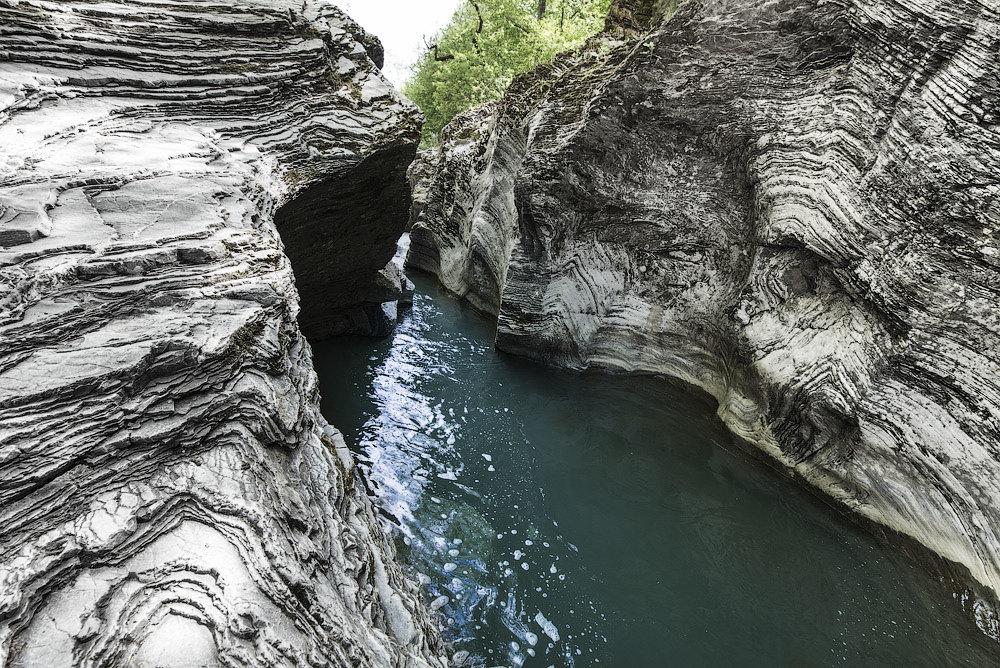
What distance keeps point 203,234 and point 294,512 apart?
2285 millimetres

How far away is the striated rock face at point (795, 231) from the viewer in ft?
19.2

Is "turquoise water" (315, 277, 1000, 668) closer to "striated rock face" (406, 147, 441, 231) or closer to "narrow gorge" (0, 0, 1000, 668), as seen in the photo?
"narrow gorge" (0, 0, 1000, 668)

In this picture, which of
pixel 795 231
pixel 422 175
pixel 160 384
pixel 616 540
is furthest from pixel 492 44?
pixel 160 384

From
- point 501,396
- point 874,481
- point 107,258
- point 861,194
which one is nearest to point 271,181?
point 107,258

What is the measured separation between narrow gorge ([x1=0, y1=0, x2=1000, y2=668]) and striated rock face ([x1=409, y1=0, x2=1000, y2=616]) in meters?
0.04

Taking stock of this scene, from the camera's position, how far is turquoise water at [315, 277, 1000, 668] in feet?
16.6

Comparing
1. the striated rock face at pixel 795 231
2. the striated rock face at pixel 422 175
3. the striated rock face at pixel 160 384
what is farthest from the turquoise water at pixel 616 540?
the striated rock face at pixel 422 175

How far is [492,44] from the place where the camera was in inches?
908

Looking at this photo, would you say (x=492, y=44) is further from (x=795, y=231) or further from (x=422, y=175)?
(x=795, y=231)

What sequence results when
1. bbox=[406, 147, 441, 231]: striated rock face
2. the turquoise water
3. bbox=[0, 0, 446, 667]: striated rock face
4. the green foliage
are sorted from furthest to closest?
the green foliage, bbox=[406, 147, 441, 231]: striated rock face, the turquoise water, bbox=[0, 0, 446, 667]: striated rock face

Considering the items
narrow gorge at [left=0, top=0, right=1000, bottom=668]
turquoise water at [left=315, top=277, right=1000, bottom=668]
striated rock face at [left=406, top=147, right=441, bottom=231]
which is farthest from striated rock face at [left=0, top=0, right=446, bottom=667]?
striated rock face at [left=406, top=147, right=441, bottom=231]

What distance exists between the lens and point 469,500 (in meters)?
6.61

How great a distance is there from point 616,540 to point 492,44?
2229 centimetres

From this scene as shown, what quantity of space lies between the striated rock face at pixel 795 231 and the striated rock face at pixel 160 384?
198 inches
